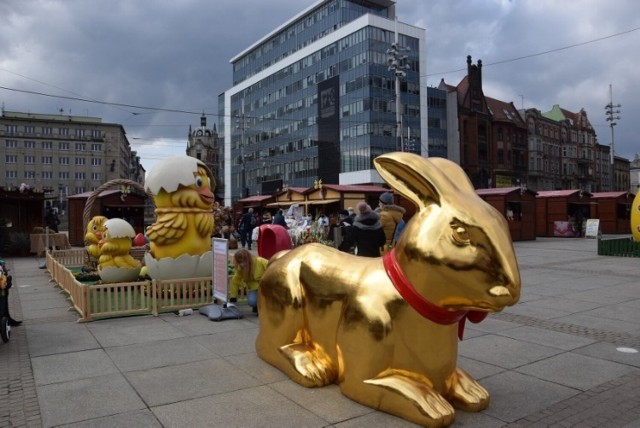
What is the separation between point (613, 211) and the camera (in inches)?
1153

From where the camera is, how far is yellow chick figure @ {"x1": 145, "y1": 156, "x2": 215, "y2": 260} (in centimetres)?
910

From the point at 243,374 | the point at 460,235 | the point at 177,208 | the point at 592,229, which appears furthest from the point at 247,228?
the point at 592,229

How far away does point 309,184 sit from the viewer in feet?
229

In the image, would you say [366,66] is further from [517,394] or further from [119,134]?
[119,134]

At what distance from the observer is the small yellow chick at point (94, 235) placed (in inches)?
428

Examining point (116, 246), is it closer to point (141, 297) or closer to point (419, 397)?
point (141, 297)

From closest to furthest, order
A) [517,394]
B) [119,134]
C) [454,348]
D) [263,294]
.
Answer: [454,348] < [517,394] < [263,294] < [119,134]

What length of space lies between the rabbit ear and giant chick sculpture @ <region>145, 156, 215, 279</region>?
6.19 m

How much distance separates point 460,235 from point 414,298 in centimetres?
62

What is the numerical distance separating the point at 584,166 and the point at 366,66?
49.3m

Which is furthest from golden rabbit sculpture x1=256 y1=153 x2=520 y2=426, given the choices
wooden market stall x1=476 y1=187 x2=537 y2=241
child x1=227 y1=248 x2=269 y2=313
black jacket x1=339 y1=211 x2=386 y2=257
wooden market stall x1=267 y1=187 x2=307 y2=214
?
wooden market stall x1=267 y1=187 x2=307 y2=214

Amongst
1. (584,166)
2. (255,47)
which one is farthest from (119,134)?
(584,166)

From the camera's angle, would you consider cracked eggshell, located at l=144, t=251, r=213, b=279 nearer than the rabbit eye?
No

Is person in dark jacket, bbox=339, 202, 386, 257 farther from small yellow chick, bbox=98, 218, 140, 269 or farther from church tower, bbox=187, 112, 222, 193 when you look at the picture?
church tower, bbox=187, 112, 222, 193
